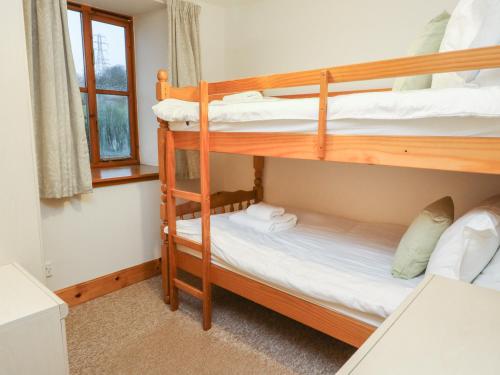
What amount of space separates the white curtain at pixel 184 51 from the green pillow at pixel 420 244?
5.95ft

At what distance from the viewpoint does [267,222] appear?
2.28 m

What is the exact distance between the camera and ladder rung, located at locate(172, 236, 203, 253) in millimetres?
2125

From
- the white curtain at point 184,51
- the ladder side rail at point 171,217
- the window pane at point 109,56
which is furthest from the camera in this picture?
the window pane at point 109,56

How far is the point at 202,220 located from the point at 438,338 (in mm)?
1498

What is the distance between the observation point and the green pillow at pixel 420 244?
1.47 metres

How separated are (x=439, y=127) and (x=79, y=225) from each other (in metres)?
2.23

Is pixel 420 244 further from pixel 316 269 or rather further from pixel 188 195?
pixel 188 195

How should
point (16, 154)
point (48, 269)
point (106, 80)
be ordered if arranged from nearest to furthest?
1. point (16, 154)
2. point (48, 269)
3. point (106, 80)

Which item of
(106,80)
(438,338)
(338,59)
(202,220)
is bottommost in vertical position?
(202,220)

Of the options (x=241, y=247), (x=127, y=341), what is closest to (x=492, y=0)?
(x=241, y=247)

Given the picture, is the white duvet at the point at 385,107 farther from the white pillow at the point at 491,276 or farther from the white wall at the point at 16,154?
the white wall at the point at 16,154

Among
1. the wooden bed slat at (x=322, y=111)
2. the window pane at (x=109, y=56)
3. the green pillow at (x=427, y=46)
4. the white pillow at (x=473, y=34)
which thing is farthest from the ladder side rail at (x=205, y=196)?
the window pane at (x=109, y=56)

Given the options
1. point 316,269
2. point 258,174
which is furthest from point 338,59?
point 316,269

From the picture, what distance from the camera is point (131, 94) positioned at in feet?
10.0
